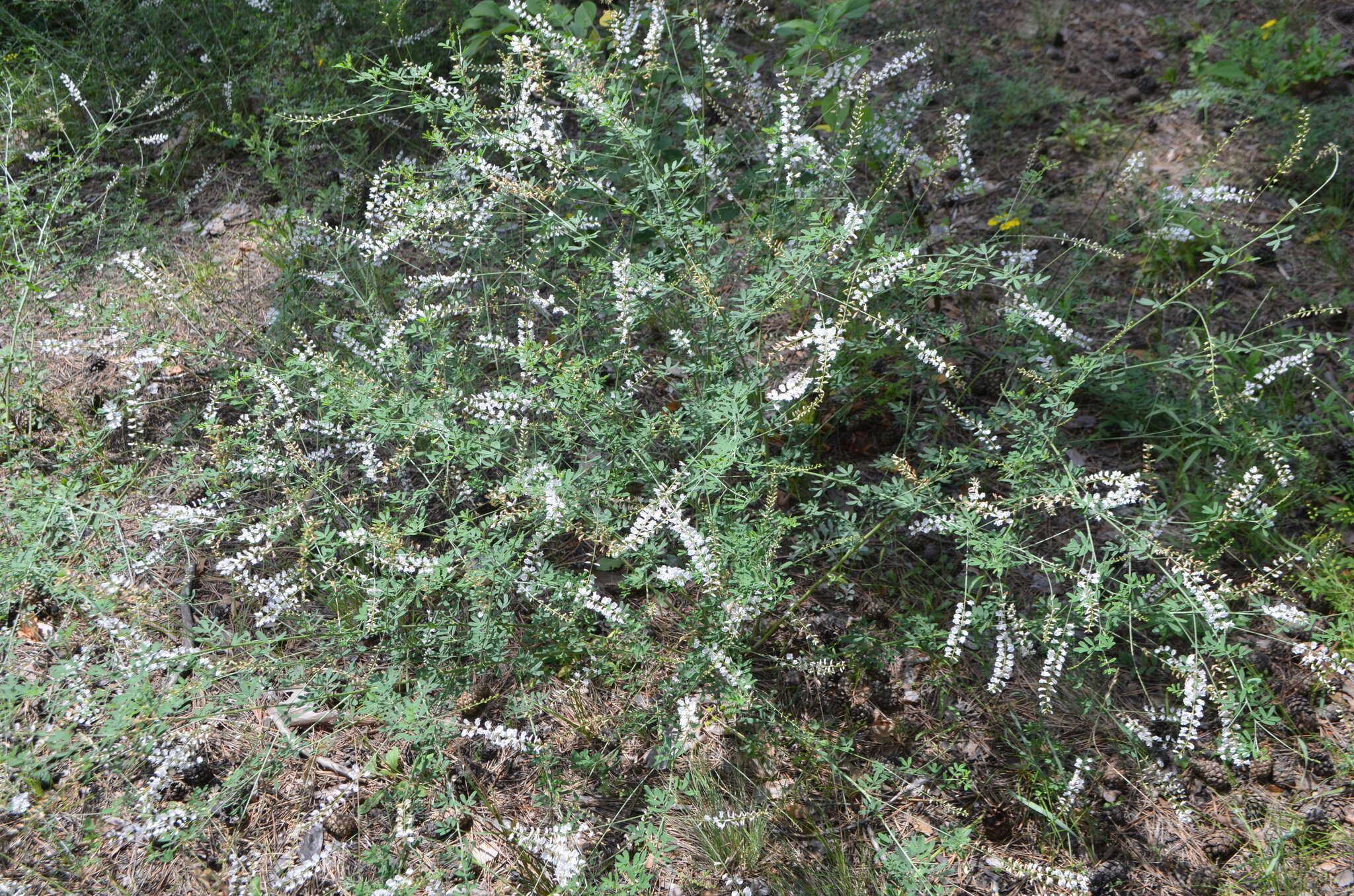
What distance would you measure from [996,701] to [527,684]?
1.56 meters

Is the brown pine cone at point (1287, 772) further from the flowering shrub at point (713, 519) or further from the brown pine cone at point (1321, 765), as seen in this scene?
the flowering shrub at point (713, 519)

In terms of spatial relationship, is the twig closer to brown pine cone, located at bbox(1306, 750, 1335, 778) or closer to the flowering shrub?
the flowering shrub

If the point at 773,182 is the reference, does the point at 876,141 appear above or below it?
above

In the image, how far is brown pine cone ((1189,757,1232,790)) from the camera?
2785mm

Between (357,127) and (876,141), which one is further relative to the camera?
(357,127)

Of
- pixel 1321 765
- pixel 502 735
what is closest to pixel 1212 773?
pixel 1321 765

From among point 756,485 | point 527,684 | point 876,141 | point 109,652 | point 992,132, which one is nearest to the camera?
point 756,485

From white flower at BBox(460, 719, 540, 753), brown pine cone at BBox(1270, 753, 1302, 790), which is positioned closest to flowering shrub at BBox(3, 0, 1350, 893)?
white flower at BBox(460, 719, 540, 753)

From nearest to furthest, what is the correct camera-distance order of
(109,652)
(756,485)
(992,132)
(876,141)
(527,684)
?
(756,485), (527,684), (109,652), (876,141), (992,132)

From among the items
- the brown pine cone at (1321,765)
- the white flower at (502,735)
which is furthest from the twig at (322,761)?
the brown pine cone at (1321,765)

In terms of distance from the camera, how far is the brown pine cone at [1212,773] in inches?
110

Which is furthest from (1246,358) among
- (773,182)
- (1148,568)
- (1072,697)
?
(773,182)

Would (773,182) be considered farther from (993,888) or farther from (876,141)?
(993,888)

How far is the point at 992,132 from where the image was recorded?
4535 millimetres
